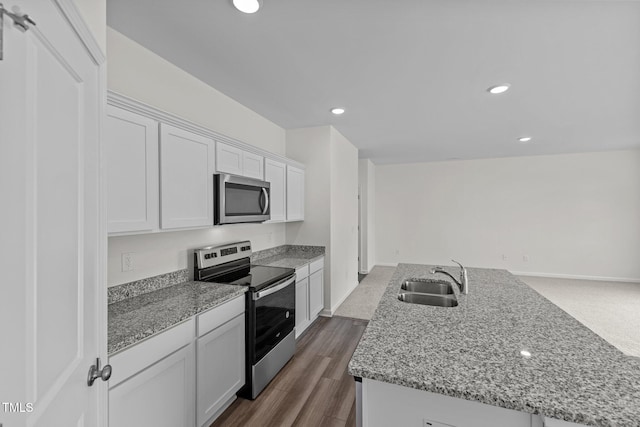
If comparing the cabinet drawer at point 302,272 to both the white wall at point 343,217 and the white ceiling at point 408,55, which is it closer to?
the white wall at point 343,217

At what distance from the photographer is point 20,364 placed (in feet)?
1.90

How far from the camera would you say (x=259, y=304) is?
2121 mm

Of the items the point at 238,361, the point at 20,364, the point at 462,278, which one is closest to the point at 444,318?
the point at 462,278

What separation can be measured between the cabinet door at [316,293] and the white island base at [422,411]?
2.21 meters

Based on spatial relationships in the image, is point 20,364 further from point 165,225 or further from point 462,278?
point 462,278

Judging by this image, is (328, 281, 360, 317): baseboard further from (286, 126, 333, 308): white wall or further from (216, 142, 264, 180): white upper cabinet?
(216, 142, 264, 180): white upper cabinet

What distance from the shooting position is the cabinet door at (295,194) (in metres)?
3.43

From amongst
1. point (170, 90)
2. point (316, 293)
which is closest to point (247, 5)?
point (170, 90)

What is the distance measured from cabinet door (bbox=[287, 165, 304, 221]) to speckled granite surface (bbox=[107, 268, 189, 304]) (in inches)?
58.4

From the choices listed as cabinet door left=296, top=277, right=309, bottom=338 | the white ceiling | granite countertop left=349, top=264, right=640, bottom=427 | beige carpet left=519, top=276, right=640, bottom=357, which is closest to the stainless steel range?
cabinet door left=296, top=277, right=309, bottom=338

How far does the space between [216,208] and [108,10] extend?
4.36 feet

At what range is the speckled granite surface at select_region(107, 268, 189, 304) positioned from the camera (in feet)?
5.60

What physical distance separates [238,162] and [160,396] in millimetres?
1774

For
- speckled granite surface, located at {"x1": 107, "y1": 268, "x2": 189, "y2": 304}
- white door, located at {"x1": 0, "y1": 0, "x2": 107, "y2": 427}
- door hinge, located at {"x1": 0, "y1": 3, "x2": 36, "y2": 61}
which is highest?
door hinge, located at {"x1": 0, "y1": 3, "x2": 36, "y2": 61}
